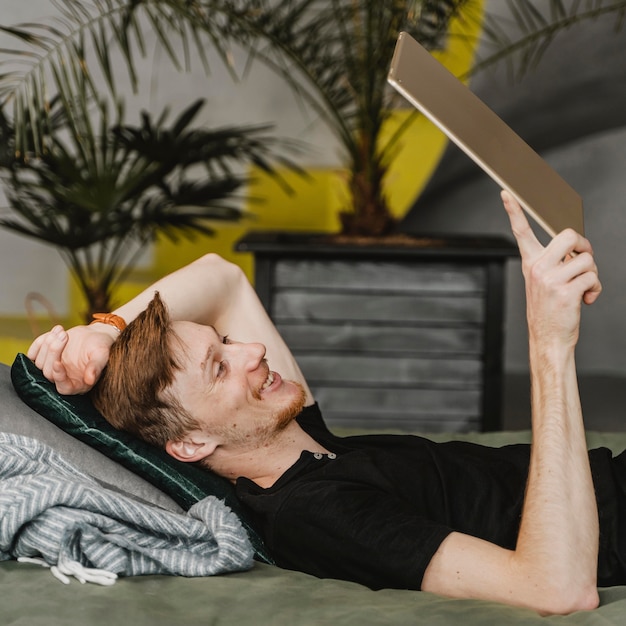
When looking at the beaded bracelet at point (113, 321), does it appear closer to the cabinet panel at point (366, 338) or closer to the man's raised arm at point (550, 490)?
the man's raised arm at point (550, 490)

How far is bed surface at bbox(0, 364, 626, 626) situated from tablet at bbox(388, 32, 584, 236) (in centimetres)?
45

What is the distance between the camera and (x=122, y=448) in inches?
57.1

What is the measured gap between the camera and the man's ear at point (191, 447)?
58.5 inches

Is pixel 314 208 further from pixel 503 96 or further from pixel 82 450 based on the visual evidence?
pixel 82 450

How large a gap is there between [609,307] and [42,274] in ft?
8.19

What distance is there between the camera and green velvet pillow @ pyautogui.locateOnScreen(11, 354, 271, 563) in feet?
4.73

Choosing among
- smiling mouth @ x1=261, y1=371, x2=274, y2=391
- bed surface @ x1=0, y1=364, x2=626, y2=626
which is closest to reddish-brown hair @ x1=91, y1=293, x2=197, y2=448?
smiling mouth @ x1=261, y1=371, x2=274, y2=391

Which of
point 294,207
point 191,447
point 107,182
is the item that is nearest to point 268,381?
point 191,447

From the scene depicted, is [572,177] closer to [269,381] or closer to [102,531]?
[269,381]

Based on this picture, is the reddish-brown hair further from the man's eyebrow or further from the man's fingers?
the man's fingers

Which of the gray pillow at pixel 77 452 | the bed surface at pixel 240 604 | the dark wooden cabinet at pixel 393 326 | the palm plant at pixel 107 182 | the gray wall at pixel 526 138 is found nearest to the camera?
the bed surface at pixel 240 604

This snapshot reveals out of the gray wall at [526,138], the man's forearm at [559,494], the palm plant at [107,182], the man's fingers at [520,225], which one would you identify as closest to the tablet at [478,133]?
the man's fingers at [520,225]

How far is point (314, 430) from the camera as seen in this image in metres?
1.68

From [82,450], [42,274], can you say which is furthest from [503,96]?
[82,450]
